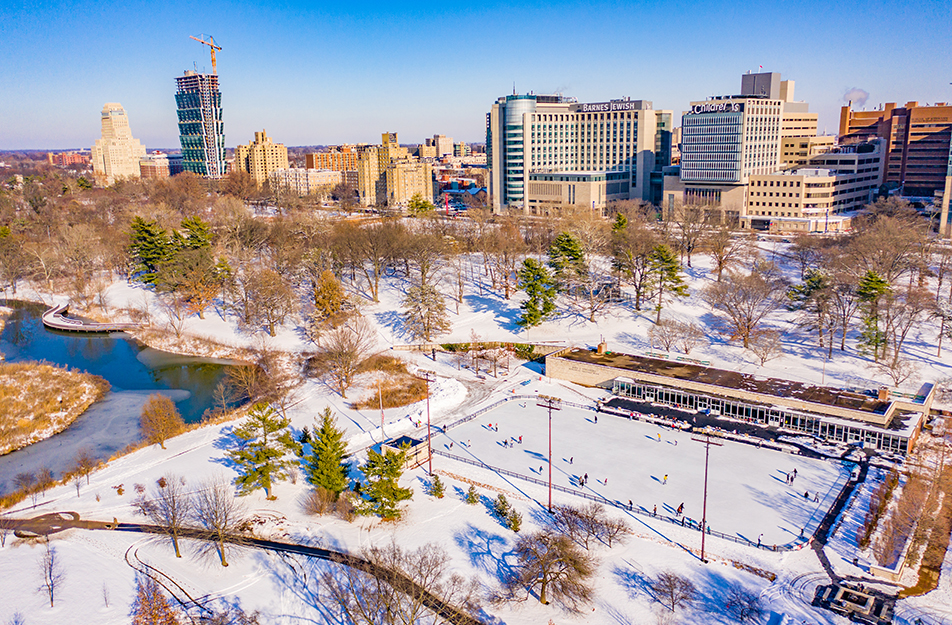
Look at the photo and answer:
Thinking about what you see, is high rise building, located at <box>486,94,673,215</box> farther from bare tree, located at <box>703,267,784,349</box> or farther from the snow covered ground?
the snow covered ground

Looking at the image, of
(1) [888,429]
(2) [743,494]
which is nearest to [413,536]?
(2) [743,494]

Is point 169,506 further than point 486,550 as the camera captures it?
Yes

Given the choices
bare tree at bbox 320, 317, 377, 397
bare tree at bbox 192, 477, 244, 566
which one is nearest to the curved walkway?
bare tree at bbox 192, 477, 244, 566

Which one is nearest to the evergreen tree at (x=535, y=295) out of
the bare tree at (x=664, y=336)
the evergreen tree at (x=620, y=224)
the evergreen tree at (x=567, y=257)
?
the evergreen tree at (x=567, y=257)

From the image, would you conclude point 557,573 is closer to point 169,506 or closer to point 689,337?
point 169,506

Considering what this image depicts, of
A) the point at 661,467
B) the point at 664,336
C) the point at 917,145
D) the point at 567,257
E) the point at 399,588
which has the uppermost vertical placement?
the point at 917,145

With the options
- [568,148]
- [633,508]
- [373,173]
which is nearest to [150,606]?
[633,508]
